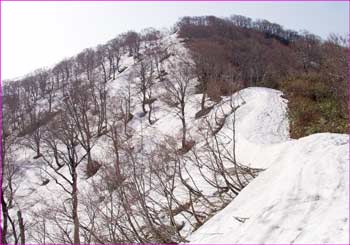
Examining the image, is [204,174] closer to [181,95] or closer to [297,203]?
[297,203]

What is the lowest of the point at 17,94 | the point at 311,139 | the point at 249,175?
the point at 17,94

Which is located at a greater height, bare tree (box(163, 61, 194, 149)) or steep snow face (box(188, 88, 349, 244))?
steep snow face (box(188, 88, 349, 244))

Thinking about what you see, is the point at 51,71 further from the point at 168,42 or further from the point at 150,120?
the point at 150,120

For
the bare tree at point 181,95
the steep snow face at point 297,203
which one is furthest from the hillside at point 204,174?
the bare tree at point 181,95

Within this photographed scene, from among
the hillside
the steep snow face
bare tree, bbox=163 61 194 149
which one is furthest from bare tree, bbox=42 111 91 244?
the steep snow face

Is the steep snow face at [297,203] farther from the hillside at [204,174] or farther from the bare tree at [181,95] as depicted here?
the bare tree at [181,95]

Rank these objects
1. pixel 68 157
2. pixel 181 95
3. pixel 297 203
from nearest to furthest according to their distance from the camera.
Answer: pixel 297 203 → pixel 68 157 → pixel 181 95

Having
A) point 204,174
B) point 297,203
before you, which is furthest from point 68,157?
point 297,203

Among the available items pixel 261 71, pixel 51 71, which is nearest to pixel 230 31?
pixel 261 71

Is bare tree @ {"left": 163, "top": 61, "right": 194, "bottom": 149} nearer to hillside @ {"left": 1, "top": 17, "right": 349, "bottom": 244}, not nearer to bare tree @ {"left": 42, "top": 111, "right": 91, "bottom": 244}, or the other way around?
hillside @ {"left": 1, "top": 17, "right": 349, "bottom": 244}
